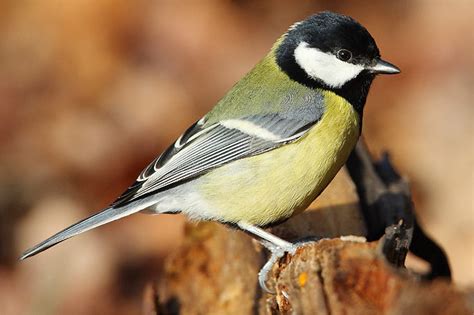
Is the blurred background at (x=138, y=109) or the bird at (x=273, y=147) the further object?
the blurred background at (x=138, y=109)

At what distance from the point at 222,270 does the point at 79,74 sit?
212 centimetres

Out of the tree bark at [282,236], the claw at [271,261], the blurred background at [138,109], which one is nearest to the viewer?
the tree bark at [282,236]

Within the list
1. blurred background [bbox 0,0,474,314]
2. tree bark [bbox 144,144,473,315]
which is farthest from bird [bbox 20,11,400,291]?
blurred background [bbox 0,0,474,314]

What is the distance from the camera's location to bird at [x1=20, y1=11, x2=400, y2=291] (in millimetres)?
2344

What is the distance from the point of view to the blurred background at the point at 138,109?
361 cm

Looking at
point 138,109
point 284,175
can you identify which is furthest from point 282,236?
point 138,109

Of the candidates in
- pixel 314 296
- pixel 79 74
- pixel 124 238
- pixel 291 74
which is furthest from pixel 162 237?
pixel 314 296

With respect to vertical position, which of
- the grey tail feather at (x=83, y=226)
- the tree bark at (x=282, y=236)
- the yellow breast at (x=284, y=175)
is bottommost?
the tree bark at (x=282, y=236)

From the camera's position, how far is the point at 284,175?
2.33 meters

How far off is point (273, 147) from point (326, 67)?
0.29m

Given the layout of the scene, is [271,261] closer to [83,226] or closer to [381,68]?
[83,226]

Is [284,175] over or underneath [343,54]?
underneath

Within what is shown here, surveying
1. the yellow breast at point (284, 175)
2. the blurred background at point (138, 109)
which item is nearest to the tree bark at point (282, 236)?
the yellow breast at point (284, 175)

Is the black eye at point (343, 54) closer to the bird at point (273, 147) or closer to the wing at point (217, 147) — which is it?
the bird at point (273, 147)
